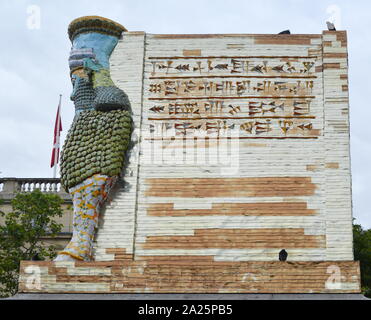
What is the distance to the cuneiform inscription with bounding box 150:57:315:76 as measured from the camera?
67.4ft

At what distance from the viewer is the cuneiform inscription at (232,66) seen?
20547 millimetres

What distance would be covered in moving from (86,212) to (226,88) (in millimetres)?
5227

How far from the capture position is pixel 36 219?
31594 mm

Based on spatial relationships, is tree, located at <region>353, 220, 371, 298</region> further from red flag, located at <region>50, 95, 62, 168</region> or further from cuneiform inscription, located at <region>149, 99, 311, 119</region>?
red flag, located at <region>50, 95, 62, 168</region>

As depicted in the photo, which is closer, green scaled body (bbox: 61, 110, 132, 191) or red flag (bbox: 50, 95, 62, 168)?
green scaled body (bbox: 61, 110, 132, 191)

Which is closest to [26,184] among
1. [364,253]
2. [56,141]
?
[56,141]

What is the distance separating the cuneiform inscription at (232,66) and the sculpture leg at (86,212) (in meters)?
3.62

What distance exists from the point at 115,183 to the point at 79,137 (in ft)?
5.47

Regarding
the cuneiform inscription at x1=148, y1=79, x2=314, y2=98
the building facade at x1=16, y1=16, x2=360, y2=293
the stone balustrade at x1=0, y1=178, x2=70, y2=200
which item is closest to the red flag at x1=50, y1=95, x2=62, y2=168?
the stone balustrade at x1=0, y1=178, x2=70, y2=200

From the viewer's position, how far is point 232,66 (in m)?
20.7

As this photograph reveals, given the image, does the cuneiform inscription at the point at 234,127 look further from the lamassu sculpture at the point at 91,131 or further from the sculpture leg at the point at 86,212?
the sculpture leg at the point at 86,212

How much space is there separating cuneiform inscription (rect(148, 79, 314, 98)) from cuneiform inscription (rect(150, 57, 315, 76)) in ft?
0.90

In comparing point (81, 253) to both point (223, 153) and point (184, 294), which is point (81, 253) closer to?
point (184, 294)

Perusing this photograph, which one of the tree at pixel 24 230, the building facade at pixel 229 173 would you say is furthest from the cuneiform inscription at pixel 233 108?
the tree at pixel 24 230
